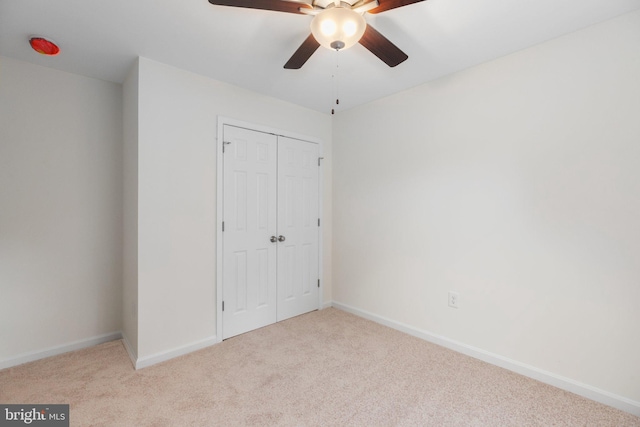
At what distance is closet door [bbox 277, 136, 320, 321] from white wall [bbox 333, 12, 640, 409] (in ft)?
2.50

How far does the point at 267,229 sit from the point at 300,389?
1.56 metres

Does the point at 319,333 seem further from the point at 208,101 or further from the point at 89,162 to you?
→ the point at 89,162

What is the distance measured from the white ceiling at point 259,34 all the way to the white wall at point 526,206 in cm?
23

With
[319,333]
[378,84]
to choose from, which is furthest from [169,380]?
[378,84]

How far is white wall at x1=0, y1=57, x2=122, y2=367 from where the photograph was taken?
7.47 feet

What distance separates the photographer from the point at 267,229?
3.07m

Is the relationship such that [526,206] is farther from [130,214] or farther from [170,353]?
[130,214]

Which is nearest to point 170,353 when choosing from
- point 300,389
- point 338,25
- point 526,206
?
point 300,389

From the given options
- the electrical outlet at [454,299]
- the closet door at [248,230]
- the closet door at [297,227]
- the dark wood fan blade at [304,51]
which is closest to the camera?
the dark wood fan blade at [304,51]

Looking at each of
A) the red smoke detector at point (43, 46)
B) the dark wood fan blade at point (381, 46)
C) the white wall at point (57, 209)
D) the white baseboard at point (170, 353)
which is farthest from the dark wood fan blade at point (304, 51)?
the white baseboard at point (170, 353)

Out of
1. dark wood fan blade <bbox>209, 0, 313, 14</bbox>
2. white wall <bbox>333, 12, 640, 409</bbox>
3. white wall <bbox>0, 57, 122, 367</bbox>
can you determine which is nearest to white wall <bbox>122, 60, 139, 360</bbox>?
white wall <bbox>0, 57, 122, 367</bbox>

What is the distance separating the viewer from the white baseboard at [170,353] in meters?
2.25
